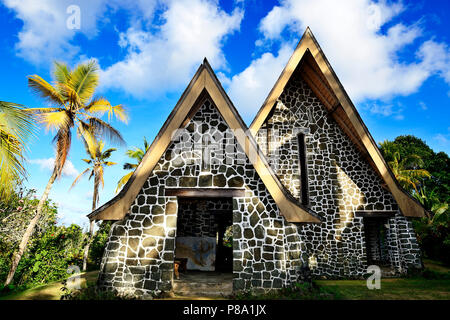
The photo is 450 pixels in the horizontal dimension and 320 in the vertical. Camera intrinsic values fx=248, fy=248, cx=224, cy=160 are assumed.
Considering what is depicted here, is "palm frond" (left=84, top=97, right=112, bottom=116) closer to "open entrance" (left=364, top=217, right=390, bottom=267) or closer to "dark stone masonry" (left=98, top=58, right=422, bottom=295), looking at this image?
"dark stone masonry" (left=98, top=58, right=422, bottom=295)

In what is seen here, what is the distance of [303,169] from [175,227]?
25.0 feet

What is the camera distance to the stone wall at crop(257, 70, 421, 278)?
11.3 metres

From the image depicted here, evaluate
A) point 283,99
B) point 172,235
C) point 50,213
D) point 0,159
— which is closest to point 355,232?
point 283,99

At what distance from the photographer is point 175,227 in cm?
755

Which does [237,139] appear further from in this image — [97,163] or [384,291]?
[97,163]

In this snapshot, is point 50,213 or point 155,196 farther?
point 50,213

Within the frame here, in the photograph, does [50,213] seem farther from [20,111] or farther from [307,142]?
[307,142]

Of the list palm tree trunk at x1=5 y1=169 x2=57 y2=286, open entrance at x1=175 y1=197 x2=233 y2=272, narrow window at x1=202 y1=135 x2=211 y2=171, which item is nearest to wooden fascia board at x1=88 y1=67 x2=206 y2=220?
narrow window at x1=202 y1=135 x2=211 y2=171

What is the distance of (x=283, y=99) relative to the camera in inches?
522

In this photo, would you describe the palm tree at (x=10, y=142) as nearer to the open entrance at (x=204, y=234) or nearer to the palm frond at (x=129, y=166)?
the open entrance at (x=204, y=234)

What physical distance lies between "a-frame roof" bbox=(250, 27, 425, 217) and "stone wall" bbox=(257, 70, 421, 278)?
1.85ft

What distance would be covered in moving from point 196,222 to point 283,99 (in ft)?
27.2

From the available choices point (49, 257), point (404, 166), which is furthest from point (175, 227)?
point (404, 166)
